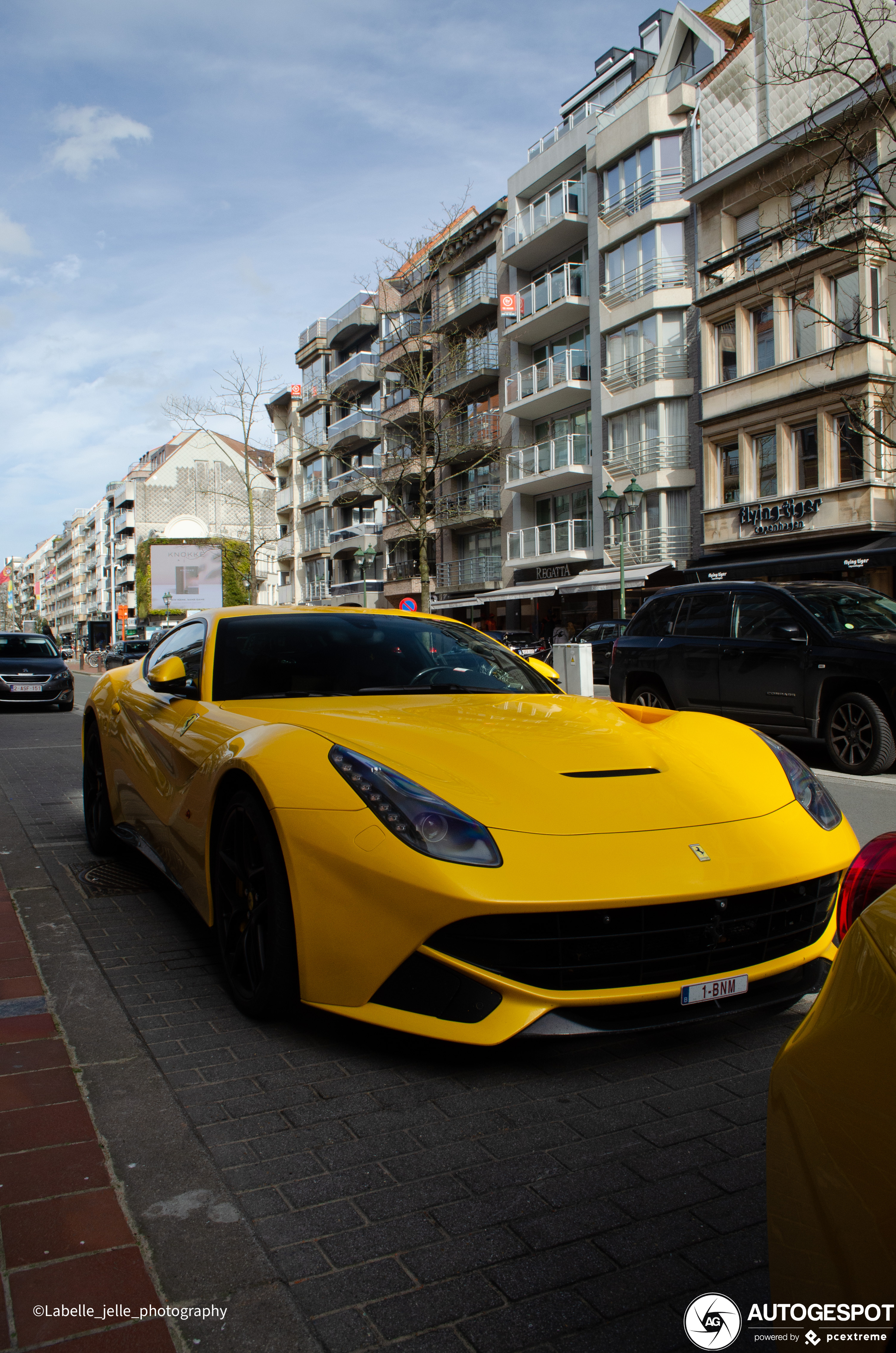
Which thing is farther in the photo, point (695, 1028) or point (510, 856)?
point (695, 1028)

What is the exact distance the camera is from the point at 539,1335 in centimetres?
164

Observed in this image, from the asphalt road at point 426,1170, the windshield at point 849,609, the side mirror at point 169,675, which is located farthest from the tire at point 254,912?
the windshield at point 849,609

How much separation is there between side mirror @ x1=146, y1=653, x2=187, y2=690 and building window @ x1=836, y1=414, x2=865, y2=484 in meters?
21.4

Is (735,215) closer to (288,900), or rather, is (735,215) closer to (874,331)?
(874,331)

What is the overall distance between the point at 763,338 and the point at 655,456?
4728 millimetres

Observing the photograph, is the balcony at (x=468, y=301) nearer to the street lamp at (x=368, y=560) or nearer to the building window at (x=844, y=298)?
the street lamp at (x=368, y=560)

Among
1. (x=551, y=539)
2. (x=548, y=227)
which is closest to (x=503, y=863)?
(x=551, y=539)

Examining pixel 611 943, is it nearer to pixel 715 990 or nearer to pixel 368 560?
pixel 715 990

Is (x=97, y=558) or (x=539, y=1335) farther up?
(x=97, y=558)

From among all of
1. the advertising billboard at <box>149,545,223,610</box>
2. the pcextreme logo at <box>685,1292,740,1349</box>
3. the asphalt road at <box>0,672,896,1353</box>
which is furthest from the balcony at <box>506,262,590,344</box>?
the pcextreme logo at <box>685,1292,740,1349</box>

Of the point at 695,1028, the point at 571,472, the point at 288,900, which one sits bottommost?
the point at 695,1028

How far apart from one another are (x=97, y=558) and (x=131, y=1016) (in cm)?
12698

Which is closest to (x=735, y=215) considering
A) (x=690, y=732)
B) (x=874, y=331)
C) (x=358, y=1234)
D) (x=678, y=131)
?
(x=678, y=131)

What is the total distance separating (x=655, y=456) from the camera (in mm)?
29781
